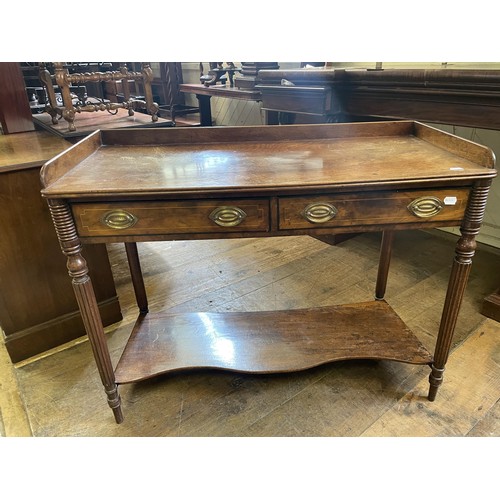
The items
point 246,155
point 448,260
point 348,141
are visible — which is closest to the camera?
point 246,155

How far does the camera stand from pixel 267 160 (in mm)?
1281

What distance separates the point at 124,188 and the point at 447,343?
117cm

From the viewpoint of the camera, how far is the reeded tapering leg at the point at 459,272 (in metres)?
1.09

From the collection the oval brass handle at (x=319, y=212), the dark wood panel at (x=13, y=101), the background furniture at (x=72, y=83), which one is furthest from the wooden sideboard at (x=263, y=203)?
the dark wood panel at (x=13, y=101)

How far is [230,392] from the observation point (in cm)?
152

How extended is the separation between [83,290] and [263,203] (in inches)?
23.6

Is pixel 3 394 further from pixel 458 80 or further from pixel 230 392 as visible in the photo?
pixel 458 80

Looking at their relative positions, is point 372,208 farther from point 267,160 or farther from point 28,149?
point 28,149

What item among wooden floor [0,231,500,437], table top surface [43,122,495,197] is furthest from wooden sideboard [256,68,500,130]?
wooden floor [0,231,500,437]

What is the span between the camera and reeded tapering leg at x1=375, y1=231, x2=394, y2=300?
170cm

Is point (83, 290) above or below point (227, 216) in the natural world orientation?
below

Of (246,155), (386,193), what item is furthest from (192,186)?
(386,193)

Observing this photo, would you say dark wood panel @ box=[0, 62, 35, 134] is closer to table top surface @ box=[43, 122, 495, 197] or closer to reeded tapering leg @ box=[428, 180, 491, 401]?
table top surface @ box=[43, 122, 495, 197]

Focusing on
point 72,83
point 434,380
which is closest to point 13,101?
point 72,83
